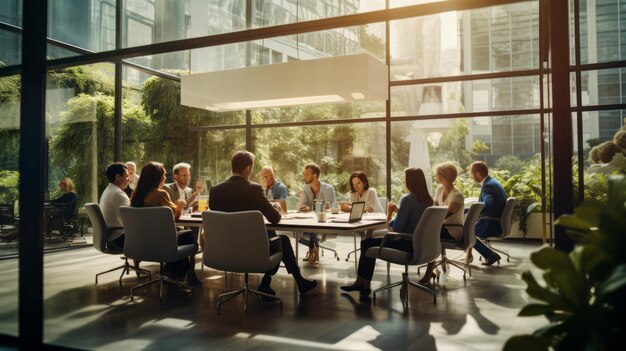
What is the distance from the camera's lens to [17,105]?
10.9ft

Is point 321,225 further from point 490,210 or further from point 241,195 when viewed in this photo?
point 490,210

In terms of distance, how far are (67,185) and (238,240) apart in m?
5.20

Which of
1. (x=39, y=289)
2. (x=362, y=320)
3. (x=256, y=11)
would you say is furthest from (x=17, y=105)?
(x=256, y=11)

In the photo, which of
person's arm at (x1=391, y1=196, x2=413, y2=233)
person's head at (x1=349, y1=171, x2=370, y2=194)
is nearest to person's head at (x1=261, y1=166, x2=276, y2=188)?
person's head at (x1=349, y1=171, x2=370, y2=194)

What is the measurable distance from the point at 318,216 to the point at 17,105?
115 inches

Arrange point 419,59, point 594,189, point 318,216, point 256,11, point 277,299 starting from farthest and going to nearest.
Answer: point 419,59
point 256,11
point 594,189
point 318,216
point 277,299

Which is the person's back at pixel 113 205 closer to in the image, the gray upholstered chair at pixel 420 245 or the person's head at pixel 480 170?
the gray upholstered chair at pixel 420 245

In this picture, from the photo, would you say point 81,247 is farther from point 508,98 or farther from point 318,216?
point 508,98

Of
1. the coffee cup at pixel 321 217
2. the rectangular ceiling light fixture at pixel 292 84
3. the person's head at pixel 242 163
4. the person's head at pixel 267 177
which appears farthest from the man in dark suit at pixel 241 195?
the person's head at pixel 267 177

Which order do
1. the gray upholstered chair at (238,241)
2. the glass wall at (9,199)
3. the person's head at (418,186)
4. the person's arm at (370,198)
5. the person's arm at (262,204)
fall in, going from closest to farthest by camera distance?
1. the glass wall at (9,199)
2. the gray upholstered chair at (238,241)
3. the person's arm at (262,204)
4. the person's head at (418,186)
5. the person's arm at (370,198)

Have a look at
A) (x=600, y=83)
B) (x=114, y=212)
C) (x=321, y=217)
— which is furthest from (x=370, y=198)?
(x=600, y=83)

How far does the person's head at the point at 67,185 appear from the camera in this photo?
8.08 m

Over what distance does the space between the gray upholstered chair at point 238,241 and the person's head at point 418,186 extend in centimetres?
150

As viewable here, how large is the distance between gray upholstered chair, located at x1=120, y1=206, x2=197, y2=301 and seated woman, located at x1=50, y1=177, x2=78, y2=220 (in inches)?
152
